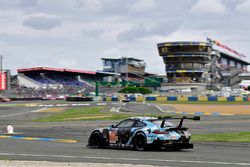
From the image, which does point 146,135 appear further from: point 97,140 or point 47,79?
point 47,79

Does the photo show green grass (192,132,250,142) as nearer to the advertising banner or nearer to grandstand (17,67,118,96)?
the advertising banner

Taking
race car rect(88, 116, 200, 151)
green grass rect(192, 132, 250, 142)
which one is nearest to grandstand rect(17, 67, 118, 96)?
green grass rect(192, 132, 250, 142)

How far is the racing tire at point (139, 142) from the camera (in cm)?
1862

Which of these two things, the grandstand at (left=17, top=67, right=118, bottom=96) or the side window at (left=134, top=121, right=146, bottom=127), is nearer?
the side window at (left=134, top=121, right=146, bottom=127)

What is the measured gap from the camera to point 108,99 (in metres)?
111

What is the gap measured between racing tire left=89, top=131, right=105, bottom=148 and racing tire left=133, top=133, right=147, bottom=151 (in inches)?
71.7

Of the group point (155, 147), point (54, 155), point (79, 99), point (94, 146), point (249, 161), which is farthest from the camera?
point (79, 99)

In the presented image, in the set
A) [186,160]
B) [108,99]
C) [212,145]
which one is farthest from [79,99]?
[186,160]

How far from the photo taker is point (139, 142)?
1891cm

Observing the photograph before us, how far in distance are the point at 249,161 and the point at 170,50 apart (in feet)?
603

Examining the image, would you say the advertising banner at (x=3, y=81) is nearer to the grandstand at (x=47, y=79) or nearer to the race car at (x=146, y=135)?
the grandstand at (x=47, y=79)

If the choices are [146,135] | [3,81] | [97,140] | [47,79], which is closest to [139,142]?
[146,135]

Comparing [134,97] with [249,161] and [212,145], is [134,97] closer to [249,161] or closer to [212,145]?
[212,145]

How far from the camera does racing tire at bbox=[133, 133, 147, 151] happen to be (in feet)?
61.1
